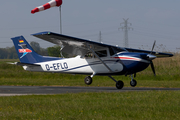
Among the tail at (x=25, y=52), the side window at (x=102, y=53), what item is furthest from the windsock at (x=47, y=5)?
the side window at (x=102, y=53)

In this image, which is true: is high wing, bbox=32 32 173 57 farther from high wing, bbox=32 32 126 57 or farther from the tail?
the tail

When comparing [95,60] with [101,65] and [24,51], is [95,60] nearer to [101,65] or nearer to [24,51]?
[101,65]

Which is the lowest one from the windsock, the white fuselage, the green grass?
the white fuselage

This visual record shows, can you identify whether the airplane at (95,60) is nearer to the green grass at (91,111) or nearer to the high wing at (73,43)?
the high wing at (73,43)

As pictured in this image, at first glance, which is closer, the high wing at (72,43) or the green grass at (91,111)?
the green grass at (91,111)

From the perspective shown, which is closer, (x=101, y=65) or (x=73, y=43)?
(x=73, y=43)

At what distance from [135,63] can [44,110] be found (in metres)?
9.26

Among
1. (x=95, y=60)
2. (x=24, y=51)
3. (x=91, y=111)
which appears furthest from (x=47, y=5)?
(x=91, y=111)

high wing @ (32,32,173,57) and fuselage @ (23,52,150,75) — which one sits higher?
high wing @ (32,32,173,57)

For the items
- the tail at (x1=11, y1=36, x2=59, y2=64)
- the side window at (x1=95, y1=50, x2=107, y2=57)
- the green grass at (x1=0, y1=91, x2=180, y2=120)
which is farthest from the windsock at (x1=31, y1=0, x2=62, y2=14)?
the green grass at (x1=0, y1=91, x2=180, y2=120)

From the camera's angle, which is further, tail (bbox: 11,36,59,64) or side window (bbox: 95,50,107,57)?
tail (bbox: 11,36,59,64)

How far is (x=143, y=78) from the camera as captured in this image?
92.0 ft

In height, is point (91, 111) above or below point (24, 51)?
below

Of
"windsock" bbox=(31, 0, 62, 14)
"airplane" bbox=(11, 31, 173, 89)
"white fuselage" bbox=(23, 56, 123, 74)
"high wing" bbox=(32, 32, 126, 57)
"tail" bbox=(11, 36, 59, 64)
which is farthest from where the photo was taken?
"windsock" bbox=(31, 0, 62, 14)
